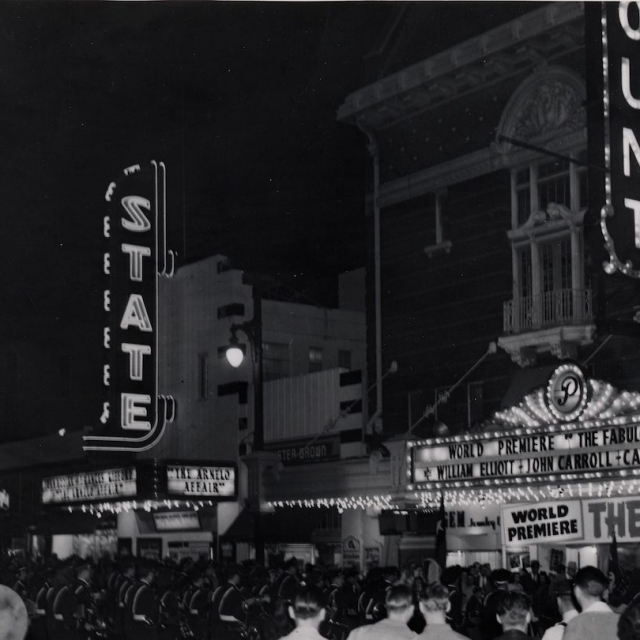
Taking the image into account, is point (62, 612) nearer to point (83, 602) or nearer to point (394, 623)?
point (83, 602)

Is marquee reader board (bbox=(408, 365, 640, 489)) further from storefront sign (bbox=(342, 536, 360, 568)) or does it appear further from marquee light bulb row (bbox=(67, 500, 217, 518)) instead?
marquee light bulb row (bbox=(67, 500, 217, 518))

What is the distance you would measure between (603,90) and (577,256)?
24.2ft

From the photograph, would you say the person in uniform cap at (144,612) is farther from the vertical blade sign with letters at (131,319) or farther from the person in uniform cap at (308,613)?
the vertical blade sign with letters at (131,319)

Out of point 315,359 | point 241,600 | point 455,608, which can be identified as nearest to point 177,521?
point 315,359

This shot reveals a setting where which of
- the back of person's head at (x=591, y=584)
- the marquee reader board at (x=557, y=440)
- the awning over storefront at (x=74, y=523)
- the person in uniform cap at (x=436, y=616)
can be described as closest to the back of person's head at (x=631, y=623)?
the back of person's head at (x=591, y=584)

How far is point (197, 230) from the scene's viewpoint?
39.6 metres

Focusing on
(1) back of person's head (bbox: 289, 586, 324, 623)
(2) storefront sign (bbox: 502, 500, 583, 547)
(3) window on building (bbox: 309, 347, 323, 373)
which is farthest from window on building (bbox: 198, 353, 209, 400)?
(1) back of person's head (bbox: 289, 586, 324, 623)

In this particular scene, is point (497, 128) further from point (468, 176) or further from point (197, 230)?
point (197, 230)

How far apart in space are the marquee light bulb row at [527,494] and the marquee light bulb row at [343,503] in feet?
3.16

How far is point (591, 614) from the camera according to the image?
7148 mm

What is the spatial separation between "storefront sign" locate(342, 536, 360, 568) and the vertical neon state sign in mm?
13275

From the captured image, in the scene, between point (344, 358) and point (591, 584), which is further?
point (344, 358)

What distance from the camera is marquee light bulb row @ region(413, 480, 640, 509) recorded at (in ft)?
66.7

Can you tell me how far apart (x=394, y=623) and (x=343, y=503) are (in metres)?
19.7
